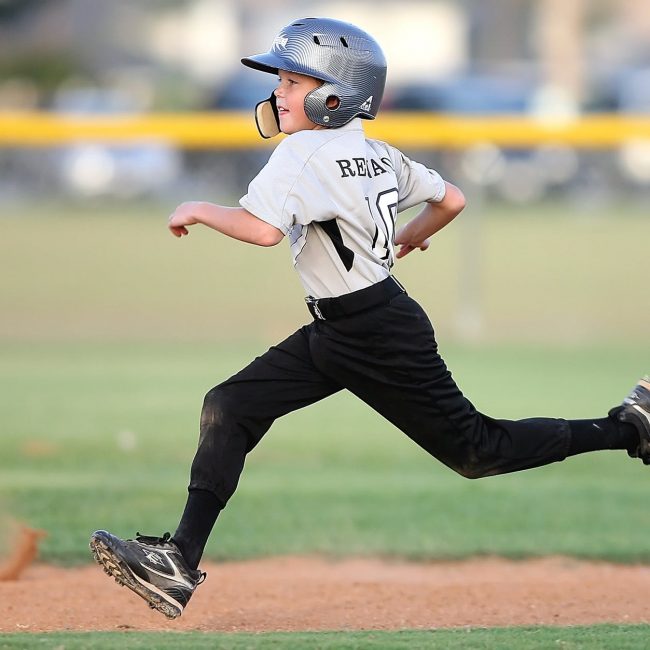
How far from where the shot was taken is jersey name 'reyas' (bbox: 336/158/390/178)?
4.88 metres

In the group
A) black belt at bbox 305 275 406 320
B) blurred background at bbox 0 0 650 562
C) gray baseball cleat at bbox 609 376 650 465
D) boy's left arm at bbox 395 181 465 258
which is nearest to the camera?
black belt at bbox 305 275 406 320

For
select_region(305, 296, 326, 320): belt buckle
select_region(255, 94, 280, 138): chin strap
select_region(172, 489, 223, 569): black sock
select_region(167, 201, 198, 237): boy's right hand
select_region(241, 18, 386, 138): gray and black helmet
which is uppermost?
select_region(241, 18, 386, 138): gray and black helmet

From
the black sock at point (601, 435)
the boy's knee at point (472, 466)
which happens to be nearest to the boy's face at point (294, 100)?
the boy's knee at point (472, 466)

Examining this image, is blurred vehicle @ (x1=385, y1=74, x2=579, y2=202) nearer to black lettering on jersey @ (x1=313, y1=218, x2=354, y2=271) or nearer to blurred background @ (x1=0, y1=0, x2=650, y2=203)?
blurred background @ (x1=0, y1=0, x2=650, y2=203)

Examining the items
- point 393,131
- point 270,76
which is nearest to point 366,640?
point 393,131

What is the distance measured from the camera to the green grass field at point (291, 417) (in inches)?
280

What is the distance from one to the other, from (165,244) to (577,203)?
9.44 metres

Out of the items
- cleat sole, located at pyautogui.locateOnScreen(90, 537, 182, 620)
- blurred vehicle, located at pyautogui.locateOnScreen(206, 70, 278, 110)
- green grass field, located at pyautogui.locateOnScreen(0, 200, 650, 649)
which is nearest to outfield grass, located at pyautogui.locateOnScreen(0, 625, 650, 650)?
green grass field, located at pyautogui.locateOnScreen(0, 200, 650, 649)

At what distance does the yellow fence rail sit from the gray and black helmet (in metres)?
7.54

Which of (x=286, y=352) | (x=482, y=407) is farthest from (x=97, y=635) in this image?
(x=482, y=407)

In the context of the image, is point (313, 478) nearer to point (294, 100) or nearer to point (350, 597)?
point (350, 597)

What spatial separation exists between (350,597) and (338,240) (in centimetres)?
170

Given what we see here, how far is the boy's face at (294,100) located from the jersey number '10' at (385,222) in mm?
354

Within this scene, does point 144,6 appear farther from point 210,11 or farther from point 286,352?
point 286,352
